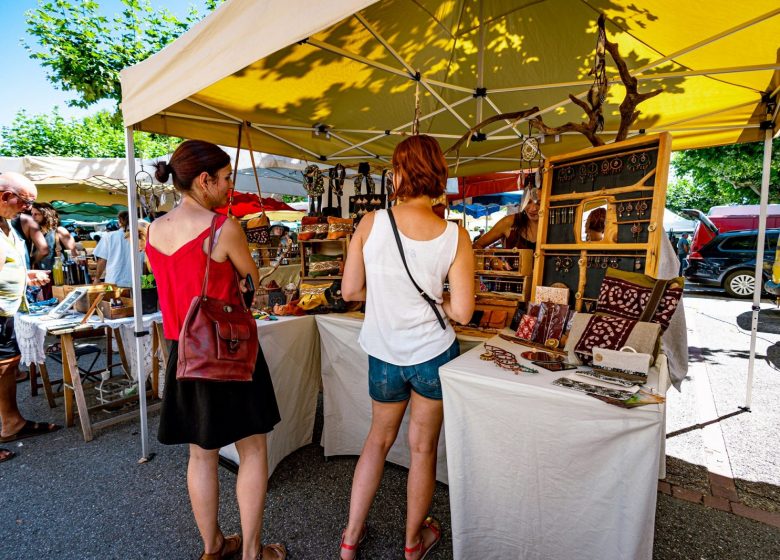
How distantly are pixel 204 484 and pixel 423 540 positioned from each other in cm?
103

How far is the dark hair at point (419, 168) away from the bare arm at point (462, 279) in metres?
0.22

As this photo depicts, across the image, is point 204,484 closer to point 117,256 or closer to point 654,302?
point 654,302

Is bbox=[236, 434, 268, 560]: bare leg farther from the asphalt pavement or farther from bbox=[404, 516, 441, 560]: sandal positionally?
bbox=[404, 516, 441, 560]: sandal

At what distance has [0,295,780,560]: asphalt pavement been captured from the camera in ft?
6.46

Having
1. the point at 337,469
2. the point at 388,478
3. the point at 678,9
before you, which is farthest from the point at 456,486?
the point at 678,9

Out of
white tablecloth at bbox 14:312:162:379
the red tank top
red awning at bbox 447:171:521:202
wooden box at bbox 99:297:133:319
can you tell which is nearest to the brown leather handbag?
the red tank top

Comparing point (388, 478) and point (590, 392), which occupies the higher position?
point (590, 392)

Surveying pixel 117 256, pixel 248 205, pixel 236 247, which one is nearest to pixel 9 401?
pixel 117 256

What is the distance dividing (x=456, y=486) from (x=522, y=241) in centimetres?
173

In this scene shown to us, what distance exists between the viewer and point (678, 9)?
2.63 meters

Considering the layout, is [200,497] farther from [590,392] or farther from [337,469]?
[590,392]

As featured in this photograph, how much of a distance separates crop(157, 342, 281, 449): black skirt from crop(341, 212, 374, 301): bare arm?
21.7 inches

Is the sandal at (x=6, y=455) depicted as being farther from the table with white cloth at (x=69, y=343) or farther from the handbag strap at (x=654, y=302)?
the handbag strap at (x=654, y=302)

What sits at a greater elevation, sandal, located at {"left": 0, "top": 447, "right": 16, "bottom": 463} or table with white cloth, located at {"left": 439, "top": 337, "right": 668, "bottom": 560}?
table with white cloth, located at {"left": 439, "top": 337, "right": 668, "bottom": 560}
